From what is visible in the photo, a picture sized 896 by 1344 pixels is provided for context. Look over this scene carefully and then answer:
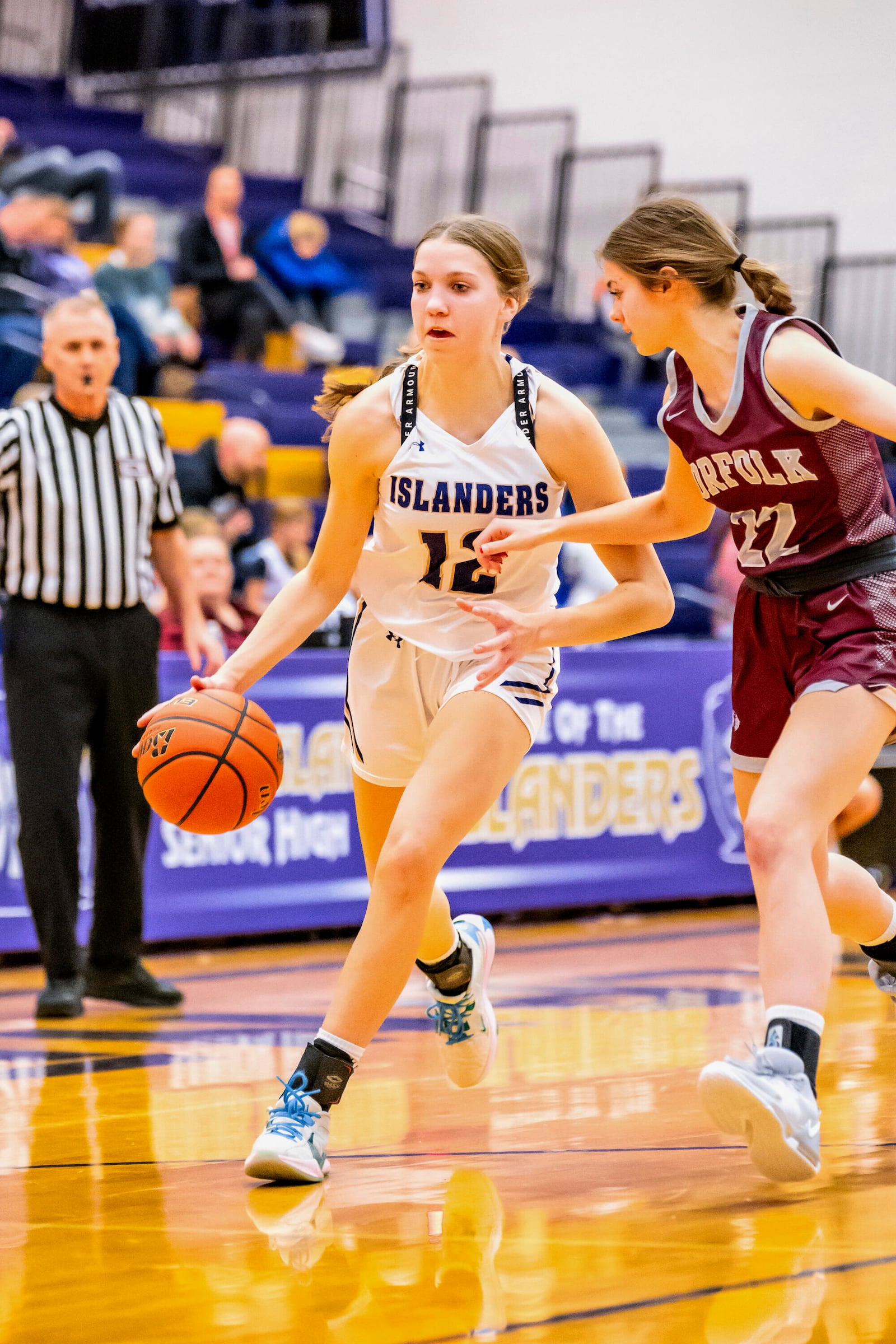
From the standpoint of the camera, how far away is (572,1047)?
483 centimetres

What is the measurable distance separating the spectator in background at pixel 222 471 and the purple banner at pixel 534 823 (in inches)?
85.6

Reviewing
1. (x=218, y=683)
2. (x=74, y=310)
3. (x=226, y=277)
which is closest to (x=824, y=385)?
(x=218, y=683)

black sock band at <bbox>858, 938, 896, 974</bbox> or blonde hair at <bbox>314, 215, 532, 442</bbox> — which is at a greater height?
blonde hair at <bbox>314, 215, 532, 442</bbox>

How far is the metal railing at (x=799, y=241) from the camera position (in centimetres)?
1355

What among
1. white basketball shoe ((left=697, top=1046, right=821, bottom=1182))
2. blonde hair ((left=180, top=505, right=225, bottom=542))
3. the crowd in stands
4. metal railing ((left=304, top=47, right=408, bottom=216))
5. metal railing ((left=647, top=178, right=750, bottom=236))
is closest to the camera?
white basketball shoe ((left=697, top=1046, right=821, bottom=1182))

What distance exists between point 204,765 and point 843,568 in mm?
1307

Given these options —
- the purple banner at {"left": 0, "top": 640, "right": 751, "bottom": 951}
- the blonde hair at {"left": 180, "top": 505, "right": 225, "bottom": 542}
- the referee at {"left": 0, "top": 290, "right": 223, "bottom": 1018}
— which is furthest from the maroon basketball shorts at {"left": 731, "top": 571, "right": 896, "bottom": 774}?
the blonde hair at {"left": 180, "top": 505, "right": 225, "bottom": 542}

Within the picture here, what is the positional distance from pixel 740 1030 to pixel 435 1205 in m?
2.04

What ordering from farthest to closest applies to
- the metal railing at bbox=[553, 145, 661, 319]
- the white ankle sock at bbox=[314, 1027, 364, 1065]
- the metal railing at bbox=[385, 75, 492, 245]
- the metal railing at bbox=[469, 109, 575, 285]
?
the metal railing at bbox=[385, 75, 492, 245] < the metal railing at bbox=[469, 109, 575, 285] < the metal railing at bbox=[553, 145, 661, 319] < the white ankle sock at bbox=[314, 1027, 364, 1065]

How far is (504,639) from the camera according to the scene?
10.8 feet

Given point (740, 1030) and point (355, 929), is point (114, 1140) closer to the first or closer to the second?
point (740, 1030)

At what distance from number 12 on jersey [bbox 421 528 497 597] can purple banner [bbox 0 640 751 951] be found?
289 centimetres

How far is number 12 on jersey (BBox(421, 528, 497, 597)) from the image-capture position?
3609 mm

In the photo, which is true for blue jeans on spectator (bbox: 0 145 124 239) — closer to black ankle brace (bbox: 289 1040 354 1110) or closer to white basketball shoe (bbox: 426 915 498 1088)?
white basketball shoe (bbox: 426 915 498 1088)
